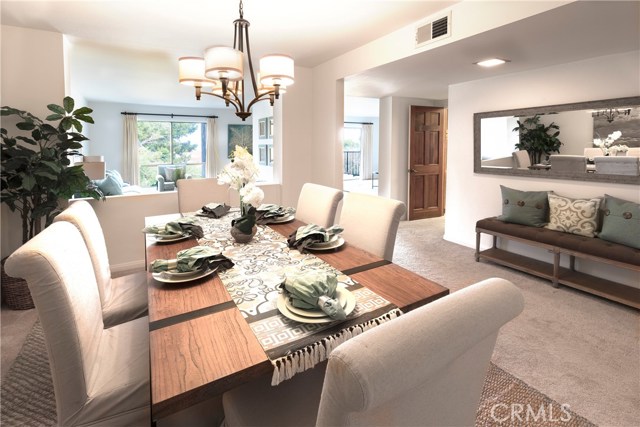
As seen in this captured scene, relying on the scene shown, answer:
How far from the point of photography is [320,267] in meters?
1.62

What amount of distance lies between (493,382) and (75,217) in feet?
7.72

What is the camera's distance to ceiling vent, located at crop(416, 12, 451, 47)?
273 centimetres

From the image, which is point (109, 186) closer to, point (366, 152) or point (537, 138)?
point (537, 138)

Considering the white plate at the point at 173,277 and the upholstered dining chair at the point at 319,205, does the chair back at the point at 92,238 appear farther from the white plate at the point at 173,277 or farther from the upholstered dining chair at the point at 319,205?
the upholstered dining chair at the point at 319,205

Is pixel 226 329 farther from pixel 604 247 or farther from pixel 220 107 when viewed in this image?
pixel 220 107

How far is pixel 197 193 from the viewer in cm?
328

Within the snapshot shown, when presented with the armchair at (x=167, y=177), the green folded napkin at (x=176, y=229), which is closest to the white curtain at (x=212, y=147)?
the armchair at (x=167, y=177)

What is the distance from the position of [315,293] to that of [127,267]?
3.36 meters

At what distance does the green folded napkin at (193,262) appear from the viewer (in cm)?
146

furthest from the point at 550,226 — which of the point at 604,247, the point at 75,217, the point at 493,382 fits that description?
the point at 75,217

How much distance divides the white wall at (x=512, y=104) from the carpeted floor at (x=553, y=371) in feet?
2.76

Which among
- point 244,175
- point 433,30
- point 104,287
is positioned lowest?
point 104,287

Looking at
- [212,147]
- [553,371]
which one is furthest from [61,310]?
[212,147]

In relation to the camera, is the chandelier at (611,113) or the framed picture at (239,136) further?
the framed picture at (239,136)
